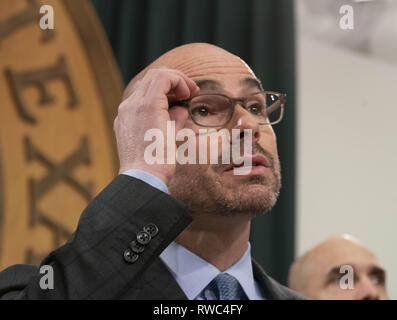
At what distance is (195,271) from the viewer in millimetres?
717

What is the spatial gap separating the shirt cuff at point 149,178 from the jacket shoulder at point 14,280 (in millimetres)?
171

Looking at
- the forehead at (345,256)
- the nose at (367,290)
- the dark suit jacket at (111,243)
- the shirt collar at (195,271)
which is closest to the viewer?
the dark suit jacket at (111,243)

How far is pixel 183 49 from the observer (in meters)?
0.87

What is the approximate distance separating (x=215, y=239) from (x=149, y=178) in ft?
0.66

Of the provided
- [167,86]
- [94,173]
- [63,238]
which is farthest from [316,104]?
[167,86]

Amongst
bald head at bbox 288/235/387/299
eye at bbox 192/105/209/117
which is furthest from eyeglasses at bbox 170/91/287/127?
bald head at bbox 288/235/387/299

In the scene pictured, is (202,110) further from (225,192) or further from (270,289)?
(270,289)

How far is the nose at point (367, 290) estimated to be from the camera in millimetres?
1097

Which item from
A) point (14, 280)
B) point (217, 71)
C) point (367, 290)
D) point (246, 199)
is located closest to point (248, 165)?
point (246, 199)

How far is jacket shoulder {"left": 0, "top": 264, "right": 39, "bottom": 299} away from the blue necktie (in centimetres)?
23

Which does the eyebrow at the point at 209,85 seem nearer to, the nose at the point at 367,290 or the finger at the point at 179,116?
the finger at the point at 179,116

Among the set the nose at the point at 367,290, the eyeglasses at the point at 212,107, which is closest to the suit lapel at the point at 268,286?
the eyeglasses at the point at 212,107

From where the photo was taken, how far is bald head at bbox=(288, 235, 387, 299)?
1.15 m

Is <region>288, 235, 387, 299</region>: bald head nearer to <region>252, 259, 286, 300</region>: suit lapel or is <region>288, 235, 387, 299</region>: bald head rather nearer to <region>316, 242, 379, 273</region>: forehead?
<region>316, 242, 379, 273</region>: forehead
